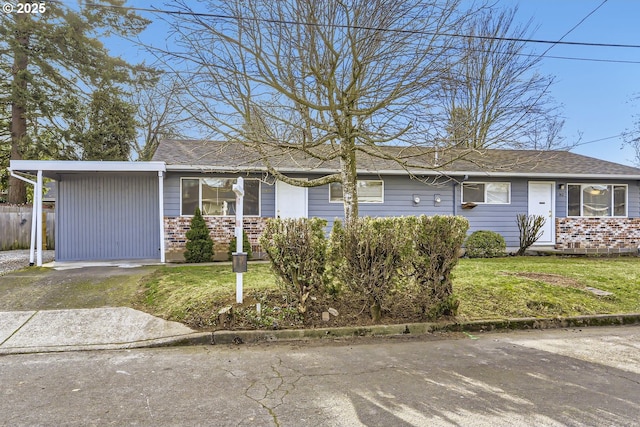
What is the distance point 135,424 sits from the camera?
9.02 feet

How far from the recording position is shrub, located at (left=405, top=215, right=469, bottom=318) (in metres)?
5.06

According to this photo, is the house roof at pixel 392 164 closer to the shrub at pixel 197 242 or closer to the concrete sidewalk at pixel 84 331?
the shrub at pixel 197 242

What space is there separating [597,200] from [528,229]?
3.33 metres

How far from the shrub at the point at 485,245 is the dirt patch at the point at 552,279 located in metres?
3.39

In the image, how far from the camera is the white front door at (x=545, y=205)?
12.6 m

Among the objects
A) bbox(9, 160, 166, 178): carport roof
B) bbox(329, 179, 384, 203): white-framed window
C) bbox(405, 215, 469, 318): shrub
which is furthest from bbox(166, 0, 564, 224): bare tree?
bbox(329, 179, 384, 203): white-framed window

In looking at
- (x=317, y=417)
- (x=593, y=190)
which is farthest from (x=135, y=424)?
(x=593, y=190)

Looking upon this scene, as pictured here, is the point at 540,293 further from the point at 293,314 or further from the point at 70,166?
the point at 70,166

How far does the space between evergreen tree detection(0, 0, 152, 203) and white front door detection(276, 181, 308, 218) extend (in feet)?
34.7

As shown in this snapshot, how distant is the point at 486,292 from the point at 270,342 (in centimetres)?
362

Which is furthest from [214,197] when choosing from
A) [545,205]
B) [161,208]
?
[545,205]

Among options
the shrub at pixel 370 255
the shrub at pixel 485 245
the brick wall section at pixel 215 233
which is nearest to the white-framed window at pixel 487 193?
the shrub at pixel 485 245

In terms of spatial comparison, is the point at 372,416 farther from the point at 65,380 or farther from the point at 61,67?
the point at 61,67

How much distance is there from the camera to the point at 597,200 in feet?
42.7
